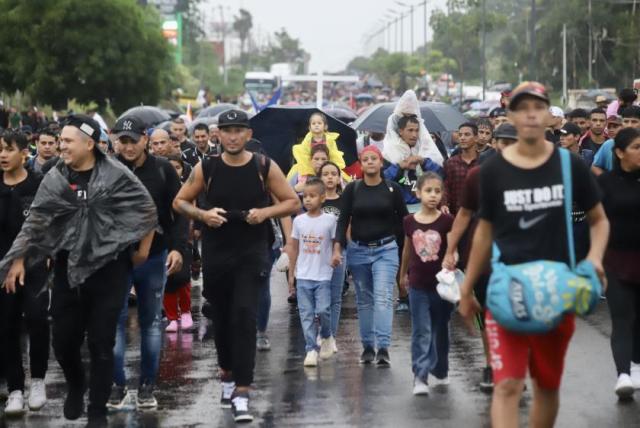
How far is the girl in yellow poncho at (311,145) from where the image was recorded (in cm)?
1398

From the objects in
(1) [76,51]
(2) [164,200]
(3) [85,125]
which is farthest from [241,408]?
(1) [76,51]

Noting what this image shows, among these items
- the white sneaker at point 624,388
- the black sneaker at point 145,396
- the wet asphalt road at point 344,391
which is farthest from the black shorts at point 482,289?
the black sneaker at point 145,396

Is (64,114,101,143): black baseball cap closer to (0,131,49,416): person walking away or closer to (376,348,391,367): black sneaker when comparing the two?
(0,131,49,416): person walking away

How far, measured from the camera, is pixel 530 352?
708cm

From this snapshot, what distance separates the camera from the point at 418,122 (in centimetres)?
1366

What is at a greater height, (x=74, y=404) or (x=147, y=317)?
(x=147, y=317)

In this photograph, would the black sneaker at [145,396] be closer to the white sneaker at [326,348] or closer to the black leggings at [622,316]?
the white sneaker at [326,348]

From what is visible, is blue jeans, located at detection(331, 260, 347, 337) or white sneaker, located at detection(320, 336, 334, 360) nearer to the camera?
white sneaker, located at detection(320, 336, 334, 360)

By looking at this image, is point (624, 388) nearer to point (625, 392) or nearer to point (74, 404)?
point (625, 392)

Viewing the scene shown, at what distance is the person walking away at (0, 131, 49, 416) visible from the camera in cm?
979

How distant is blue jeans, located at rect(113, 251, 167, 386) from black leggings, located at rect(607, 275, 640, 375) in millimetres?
3050

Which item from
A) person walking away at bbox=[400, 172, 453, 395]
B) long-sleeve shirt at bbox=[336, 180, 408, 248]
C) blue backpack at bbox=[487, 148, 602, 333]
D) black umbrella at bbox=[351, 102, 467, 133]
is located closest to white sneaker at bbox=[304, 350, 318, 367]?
long-sleeve shirt at bbox=[336, 180, 408, 248]

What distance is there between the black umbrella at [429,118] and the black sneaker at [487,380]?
23.1 ft

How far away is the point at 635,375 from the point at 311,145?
4.93 meters
